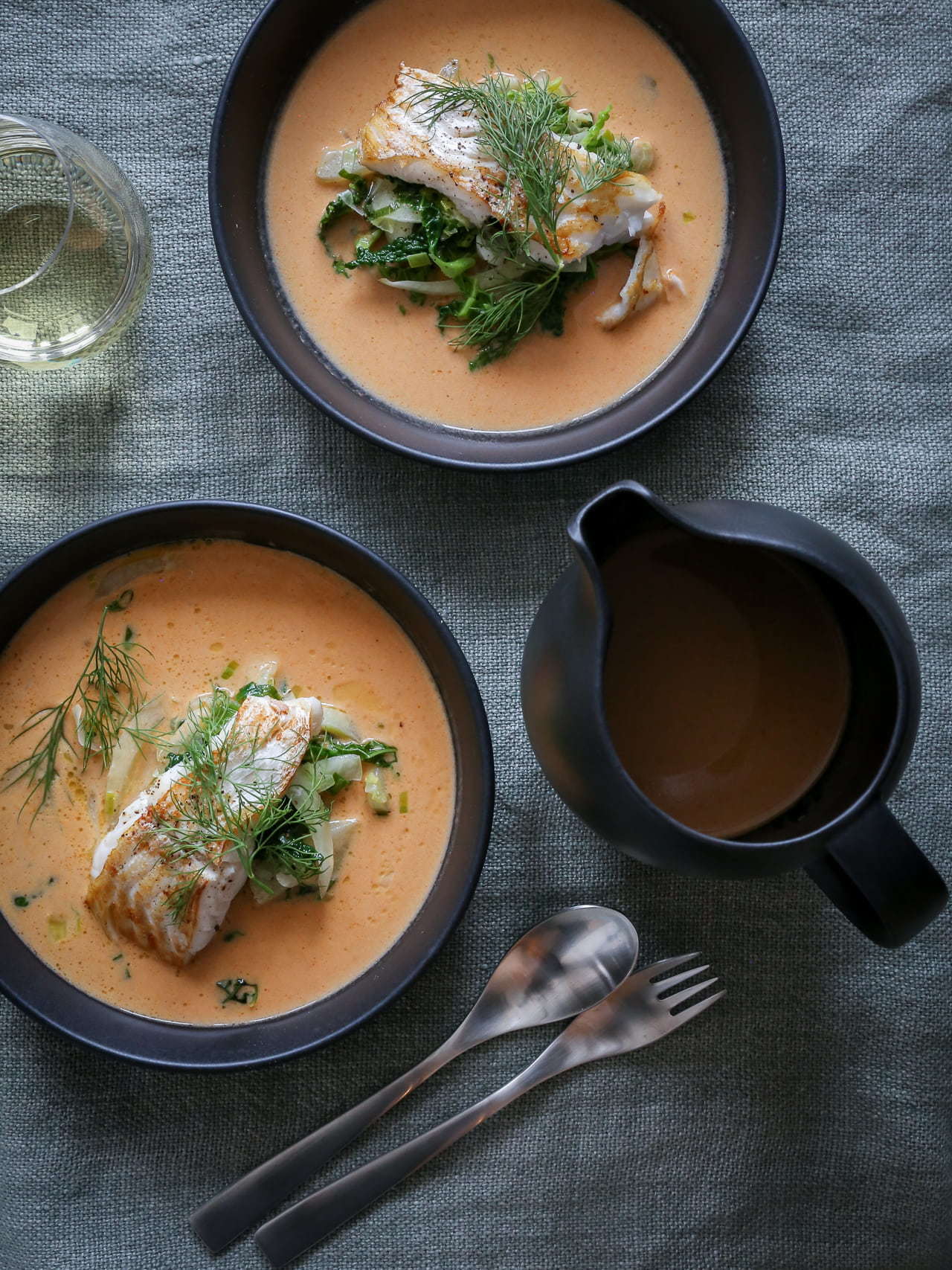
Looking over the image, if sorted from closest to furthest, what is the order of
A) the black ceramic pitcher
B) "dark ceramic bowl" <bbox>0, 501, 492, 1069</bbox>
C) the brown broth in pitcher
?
the black ceramic pitcher, the brown broth in pitcher, "dark ceramic bowl" <bbox>0, 501, 492, 1069</bbox>

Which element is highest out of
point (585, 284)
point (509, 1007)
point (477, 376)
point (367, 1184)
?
point (585, 284)

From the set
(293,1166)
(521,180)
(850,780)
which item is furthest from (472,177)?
(293,1166)

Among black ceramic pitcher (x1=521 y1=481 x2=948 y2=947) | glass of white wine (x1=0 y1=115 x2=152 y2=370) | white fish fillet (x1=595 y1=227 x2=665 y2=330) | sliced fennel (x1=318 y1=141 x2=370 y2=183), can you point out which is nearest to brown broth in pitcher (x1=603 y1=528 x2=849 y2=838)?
black ceramic pitcher (x1=521 y1=481 x2=948 y2=947)

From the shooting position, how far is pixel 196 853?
1748 millimetres

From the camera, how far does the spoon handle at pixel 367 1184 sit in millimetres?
1857

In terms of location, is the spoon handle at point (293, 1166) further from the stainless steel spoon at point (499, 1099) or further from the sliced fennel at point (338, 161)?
the sliced fennel at point (338, 161)

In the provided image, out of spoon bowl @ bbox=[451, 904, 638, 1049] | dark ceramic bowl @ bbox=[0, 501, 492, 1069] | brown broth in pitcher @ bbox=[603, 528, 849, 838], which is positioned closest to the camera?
brown broth in pitcher @ bbox=[603, 528, 849, 838]

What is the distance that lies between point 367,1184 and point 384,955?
399 mm

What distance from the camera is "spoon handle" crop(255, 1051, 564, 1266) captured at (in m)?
1.86

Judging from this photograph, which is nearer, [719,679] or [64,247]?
[719,679]

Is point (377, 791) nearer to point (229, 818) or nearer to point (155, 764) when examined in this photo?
point (229, 818)

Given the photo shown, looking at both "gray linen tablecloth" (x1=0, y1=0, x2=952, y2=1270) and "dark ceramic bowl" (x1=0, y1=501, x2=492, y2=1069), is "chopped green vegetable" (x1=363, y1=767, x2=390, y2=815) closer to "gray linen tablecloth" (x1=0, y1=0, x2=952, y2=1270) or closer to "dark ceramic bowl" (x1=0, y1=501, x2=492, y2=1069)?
"dark ceramic bowl" (x1=0, y1=501, x2=492, y2=1069)

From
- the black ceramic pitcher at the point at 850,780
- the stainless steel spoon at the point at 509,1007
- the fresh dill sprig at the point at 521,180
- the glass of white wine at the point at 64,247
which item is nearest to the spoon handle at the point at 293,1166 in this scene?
the stainless steel spoon at the point at 509,1007

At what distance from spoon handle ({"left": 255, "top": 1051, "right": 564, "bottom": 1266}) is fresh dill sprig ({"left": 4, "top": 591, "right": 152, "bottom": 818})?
780 mm
